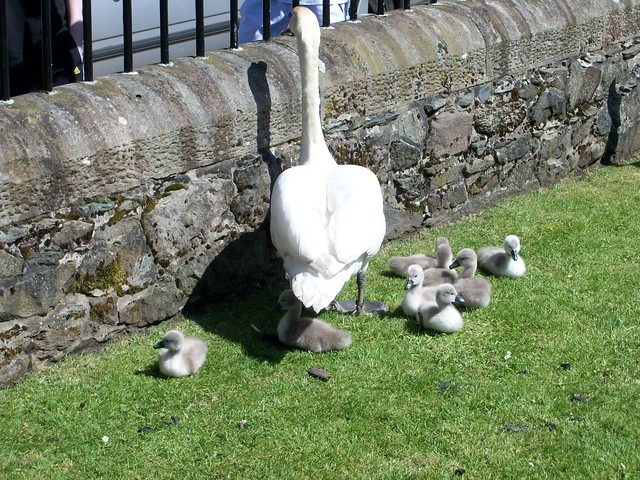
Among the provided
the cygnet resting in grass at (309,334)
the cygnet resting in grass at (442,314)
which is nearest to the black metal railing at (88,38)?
the cygnet resting in grass at (309,334)

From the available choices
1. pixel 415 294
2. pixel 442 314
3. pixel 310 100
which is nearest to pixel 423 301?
pixel 415 294

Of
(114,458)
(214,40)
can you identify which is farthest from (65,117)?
(214,40)

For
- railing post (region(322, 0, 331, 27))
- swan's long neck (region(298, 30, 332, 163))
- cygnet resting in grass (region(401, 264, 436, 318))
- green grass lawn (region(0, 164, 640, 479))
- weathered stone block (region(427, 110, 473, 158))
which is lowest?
green grass lawn (region(0, 164, 640, 479))

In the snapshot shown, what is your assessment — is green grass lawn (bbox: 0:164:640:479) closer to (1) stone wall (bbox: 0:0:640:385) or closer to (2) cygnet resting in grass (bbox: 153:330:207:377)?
(2) cygnet resting in grass (bbox: 153:330:207:377)

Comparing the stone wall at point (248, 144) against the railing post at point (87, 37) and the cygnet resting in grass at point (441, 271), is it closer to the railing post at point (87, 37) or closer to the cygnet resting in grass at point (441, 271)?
the railing post at point (87, 37)

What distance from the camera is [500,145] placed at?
737 cm

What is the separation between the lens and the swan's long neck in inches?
225

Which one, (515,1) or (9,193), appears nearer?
(9,193)

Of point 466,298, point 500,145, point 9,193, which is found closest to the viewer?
point 9,193

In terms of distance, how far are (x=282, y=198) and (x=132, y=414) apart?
1378 millimetres

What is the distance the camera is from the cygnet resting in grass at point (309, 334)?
5266 mm

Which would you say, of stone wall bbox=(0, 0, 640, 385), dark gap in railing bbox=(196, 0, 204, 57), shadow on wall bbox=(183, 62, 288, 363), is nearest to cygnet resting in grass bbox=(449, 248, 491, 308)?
stone wall bbox=(0, 0, 640, 385)

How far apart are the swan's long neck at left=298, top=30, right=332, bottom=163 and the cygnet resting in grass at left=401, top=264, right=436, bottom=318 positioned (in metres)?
0.82

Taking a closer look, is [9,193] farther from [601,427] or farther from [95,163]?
[601,427]
